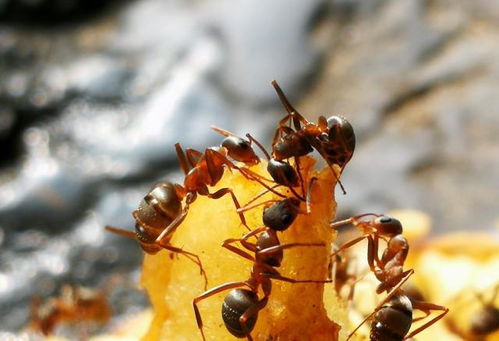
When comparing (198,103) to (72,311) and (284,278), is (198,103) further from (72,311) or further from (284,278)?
(284,278)

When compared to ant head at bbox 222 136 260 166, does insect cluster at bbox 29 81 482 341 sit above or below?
below

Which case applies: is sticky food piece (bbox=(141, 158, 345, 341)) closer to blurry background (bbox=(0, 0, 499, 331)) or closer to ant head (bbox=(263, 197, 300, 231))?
ant head (bbox=(263, 197, 300, 231))

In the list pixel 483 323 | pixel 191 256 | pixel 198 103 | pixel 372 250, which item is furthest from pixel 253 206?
pixel 198 103

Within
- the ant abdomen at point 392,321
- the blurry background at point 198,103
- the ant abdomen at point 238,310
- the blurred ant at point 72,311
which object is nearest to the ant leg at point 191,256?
the ant abdomen at point 238,310

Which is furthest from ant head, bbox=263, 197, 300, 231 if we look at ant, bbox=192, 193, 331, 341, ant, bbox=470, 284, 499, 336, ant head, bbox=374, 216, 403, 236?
ant, bbox=470, 284, 499, 336

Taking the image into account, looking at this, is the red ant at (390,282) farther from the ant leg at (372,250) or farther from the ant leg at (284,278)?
the ant leg at (284,278)

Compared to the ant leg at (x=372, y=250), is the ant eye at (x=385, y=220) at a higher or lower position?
higher
